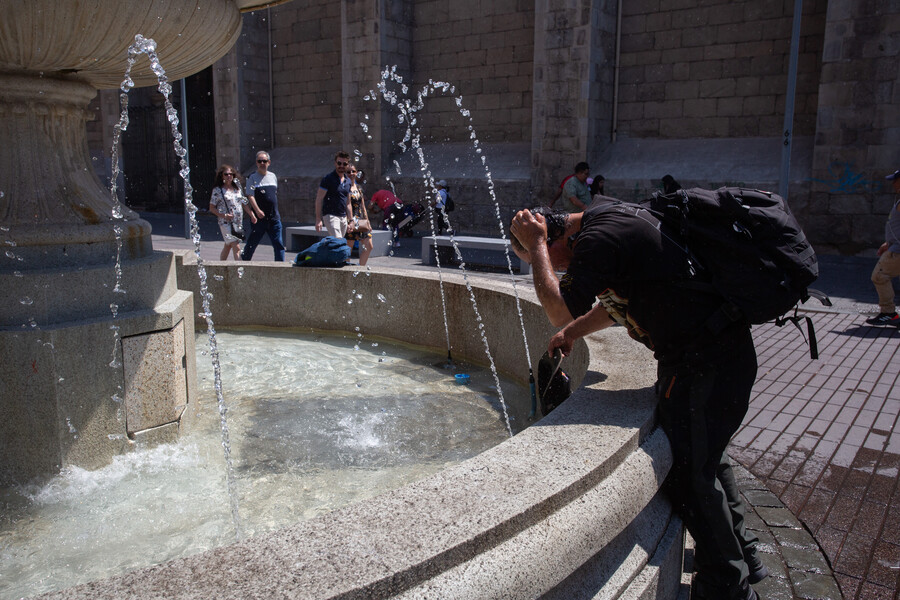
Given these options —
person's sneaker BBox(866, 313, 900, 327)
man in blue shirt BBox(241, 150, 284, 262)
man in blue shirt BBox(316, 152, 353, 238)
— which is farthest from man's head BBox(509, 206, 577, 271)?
man in blue shirt BBox(241, 150, 284, 262)

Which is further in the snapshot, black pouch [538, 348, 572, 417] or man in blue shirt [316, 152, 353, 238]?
man in blue shirt [316, 152, 353, 238]

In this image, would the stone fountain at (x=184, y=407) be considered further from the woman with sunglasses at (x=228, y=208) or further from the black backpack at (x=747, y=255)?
the woman with sunglasses at (x=228, y=208)

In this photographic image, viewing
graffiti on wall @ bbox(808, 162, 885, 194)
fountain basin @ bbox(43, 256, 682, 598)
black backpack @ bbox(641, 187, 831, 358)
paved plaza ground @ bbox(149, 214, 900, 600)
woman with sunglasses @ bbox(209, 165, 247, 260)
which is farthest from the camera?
graffiti on wall @ bbox(808, 162, 885, 194)

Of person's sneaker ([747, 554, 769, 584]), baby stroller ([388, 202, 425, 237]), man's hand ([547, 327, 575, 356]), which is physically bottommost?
person's sneaker ([747, 554, 769, 584])

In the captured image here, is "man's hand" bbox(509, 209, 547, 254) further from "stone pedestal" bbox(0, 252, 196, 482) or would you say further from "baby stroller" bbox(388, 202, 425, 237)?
"baby stroller" bbox(388, 202, 425, 237)

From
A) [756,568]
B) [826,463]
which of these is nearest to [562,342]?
[756,568]

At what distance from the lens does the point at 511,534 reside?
1.64 meters

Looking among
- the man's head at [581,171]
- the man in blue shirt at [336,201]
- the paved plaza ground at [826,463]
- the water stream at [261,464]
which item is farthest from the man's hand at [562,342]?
the man's head at [581,171]

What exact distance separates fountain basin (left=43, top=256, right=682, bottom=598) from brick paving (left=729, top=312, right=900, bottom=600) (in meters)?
1.06

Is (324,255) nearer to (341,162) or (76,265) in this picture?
(76,265)

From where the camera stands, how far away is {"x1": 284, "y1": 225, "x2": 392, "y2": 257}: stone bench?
481 inches

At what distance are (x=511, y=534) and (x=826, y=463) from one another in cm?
285

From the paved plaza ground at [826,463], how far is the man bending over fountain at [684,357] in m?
0.52

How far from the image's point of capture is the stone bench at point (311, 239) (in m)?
12.2
